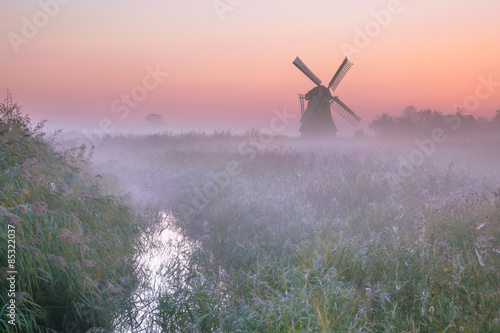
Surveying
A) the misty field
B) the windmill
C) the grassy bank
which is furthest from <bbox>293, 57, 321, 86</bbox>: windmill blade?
the grassy bank

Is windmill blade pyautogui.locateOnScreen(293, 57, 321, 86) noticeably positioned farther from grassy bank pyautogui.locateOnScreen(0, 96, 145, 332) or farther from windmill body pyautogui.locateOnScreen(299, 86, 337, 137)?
grassy bank pyautogui.locateOnScreen(0, 96, 145, 332)

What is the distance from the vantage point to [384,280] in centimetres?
441

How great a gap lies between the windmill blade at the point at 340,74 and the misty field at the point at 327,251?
1665 cm

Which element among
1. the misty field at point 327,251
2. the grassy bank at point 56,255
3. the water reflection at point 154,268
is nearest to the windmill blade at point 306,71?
the misty field at point 327,251

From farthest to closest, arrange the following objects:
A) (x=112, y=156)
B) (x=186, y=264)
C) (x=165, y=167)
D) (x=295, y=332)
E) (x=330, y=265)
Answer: (x=112, y=156) < (x=165, y=167) < (x=186, y=264) < (x=330, y=265) < (x=295, y=332)

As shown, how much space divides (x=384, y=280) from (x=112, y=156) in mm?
15578

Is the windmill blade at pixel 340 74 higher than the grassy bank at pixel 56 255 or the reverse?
higher

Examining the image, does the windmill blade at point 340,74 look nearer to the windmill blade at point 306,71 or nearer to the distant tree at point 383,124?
the windmill blade at point 306,71

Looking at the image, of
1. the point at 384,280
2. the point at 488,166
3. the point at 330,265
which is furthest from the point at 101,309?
the point at 488,166

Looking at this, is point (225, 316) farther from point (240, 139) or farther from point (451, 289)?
point (240, 139)

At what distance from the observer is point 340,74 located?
27469 millimetres

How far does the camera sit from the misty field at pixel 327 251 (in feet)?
12.1

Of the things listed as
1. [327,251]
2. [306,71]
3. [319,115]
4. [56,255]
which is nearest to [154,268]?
[56,255]

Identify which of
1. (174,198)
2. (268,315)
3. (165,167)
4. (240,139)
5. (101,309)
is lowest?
(101,309)
